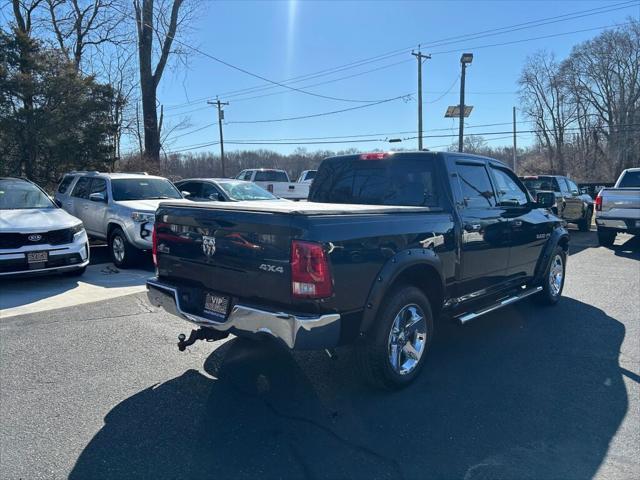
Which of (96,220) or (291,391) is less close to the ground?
(96,220)

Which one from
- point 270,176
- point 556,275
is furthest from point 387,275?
point 270,176

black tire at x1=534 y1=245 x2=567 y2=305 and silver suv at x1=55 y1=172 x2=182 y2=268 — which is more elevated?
silver suv at x1=55 y1=172 x2=182 y2=268

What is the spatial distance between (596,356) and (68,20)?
2199cm

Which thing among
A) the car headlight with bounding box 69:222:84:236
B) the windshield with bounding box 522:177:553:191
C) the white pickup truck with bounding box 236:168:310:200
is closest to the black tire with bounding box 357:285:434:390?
the car headlight with bounding box 69:222:84:236

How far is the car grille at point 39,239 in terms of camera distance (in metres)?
6.87

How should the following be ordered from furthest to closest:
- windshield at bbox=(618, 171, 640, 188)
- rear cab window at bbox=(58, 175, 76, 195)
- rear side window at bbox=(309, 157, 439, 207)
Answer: windshield at bbox=(618, 171, 640, 188), rear cab window at bbox=(58, 175, 76, 195), rear side window at bbox=(309, 157, 439, 207)

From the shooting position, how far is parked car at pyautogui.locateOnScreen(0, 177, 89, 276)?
6.90 m

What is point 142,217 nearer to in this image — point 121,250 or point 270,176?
point 121,250

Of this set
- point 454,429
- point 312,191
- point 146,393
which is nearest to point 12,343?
point 146,393

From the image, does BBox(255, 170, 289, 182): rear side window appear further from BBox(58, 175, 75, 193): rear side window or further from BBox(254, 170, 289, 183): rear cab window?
BBox(58, 175, 75, 193): rear side window

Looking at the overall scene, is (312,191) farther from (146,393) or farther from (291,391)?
(146,393)

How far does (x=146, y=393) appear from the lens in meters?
3.85

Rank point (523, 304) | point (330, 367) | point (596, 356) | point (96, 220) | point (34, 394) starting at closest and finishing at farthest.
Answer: point (34, 394)
point (330, 367)
point (596, 356)
point (523, 304)
point (96, 220)

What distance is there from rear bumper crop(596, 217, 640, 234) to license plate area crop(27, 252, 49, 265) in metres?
12.0
